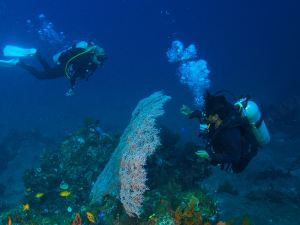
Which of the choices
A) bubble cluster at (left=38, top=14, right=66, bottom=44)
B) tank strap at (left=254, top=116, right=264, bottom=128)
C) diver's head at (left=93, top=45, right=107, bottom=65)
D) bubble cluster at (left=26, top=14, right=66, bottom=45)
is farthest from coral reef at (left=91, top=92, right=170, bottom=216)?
bubble cluster at (left=38, top=14, right=66, bottom=44)

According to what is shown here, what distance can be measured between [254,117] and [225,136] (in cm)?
93

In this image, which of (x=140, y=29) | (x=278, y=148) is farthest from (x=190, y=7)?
(x=278, y=148)

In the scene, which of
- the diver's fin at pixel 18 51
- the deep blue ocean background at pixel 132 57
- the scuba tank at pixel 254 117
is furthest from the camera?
the deep blue ocean background at pixel 132 57

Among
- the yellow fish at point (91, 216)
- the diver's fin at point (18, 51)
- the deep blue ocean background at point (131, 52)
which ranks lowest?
the deep blue ocean background at point (131, 52)

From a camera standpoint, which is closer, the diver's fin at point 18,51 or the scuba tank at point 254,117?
the scuba tank at point 254,117

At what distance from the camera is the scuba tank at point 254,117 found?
19.8 ft

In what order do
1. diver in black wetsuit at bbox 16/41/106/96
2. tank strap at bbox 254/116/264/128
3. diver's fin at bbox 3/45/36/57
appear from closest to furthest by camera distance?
tank strap at bbox 254/116/264/128, diver in black wetsuit at bbox 16/41/106/96, diver's fin at bbox 3/45/36/57

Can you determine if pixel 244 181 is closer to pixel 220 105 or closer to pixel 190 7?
pixel 220 105

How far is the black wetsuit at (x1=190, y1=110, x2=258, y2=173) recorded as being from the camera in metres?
5.46

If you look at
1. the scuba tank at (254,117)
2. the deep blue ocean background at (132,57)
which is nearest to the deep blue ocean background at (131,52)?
the deep blue ocean background at (132,57)

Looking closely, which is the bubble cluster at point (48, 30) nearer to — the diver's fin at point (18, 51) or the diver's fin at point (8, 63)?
the diver's fin at point (18, 51)

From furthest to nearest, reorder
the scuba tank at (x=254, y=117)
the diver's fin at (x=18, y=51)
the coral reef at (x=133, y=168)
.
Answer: the diver's fin at (x=18, y=51)
the coral reef at (x=133, y=168)
the scuba tank at (x=254, y=117)

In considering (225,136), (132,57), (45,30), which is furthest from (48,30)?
(225,136)

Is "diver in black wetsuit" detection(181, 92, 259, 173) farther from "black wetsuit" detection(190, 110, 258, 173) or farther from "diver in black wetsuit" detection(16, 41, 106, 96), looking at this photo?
"diver in black wetsuit" detection(16, 41, 106, 96)
